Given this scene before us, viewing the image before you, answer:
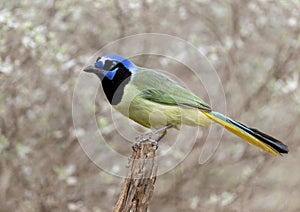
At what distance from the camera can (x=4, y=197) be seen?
21.2 ft

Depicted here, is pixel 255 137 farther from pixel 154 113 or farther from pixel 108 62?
pixel 108 62

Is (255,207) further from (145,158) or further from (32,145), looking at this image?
(145,158)

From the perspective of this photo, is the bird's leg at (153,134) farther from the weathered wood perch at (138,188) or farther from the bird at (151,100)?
the weathered wood perch at (138,188)

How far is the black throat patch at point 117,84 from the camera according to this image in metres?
4.32

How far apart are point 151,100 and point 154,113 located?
0.11m

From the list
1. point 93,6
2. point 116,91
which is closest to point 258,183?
point 93,6

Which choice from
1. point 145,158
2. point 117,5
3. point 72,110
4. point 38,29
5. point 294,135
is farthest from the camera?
point 294,135

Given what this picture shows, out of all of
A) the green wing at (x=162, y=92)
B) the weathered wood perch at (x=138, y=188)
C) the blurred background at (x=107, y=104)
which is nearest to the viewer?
the weathered wood perch at (x=138, y=188)

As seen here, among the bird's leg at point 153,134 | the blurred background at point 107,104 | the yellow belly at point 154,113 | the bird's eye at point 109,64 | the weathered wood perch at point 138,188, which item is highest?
the blurred background at point 107,104

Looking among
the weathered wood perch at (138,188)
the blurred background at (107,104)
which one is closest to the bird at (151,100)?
the weathered wood perch at (138,188)

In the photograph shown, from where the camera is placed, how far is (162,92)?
14.6ft

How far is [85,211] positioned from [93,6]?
204 cm

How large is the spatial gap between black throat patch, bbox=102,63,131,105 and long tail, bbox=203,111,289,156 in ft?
1.96

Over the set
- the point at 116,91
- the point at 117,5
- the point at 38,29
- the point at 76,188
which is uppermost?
the point at 117,5
